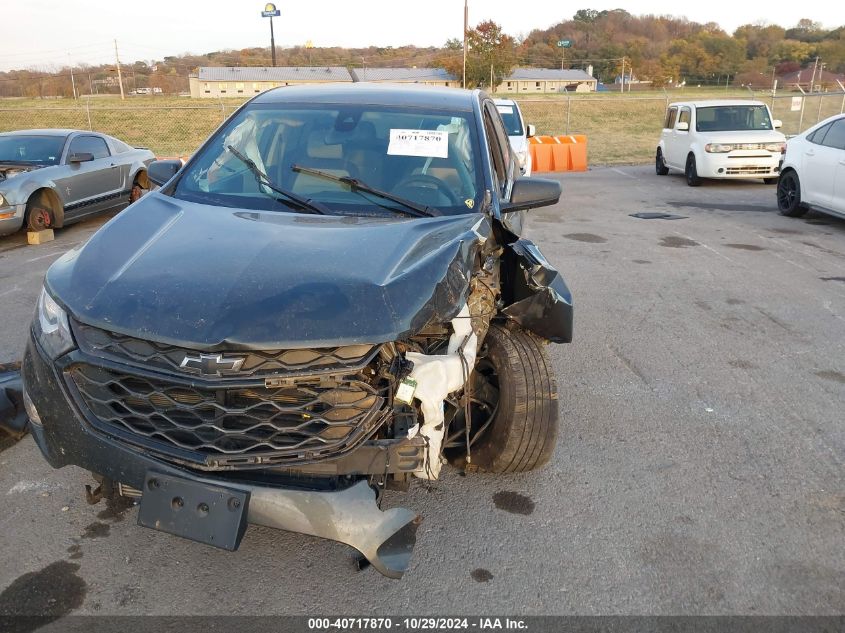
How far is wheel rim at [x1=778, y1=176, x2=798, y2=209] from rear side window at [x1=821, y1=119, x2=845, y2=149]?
0.98 metres

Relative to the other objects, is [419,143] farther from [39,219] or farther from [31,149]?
[31,149]

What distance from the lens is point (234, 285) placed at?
2.60 meters

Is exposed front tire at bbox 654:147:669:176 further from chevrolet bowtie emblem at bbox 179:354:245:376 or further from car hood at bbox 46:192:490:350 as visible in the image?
chevrolet bowtie emblem at bbox 179:354:245:376

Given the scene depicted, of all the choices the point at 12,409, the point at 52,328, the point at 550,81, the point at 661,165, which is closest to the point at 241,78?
the point at 550,81

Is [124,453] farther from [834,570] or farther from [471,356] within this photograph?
[834,570]

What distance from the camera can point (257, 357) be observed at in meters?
2.43

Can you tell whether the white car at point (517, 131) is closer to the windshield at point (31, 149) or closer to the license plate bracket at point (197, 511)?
the windshield at point (31, 149)

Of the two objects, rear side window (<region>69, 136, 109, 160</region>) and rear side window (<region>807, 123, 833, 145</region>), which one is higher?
rear side window (<region>807, 123, 833, 145</region>)

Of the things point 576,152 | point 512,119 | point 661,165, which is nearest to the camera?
point 512,119

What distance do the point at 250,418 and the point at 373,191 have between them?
158 centimetres

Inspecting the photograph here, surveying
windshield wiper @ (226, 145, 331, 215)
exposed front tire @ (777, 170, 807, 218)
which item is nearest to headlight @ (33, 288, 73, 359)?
windshield wiper @ (226, 145, 331, 215)

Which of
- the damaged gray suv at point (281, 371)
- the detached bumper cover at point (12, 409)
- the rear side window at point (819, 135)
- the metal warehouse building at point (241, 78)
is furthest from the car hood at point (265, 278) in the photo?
the metal warehouse building at point (241, 78)

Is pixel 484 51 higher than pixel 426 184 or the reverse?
higher

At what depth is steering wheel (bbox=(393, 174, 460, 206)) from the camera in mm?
3729
